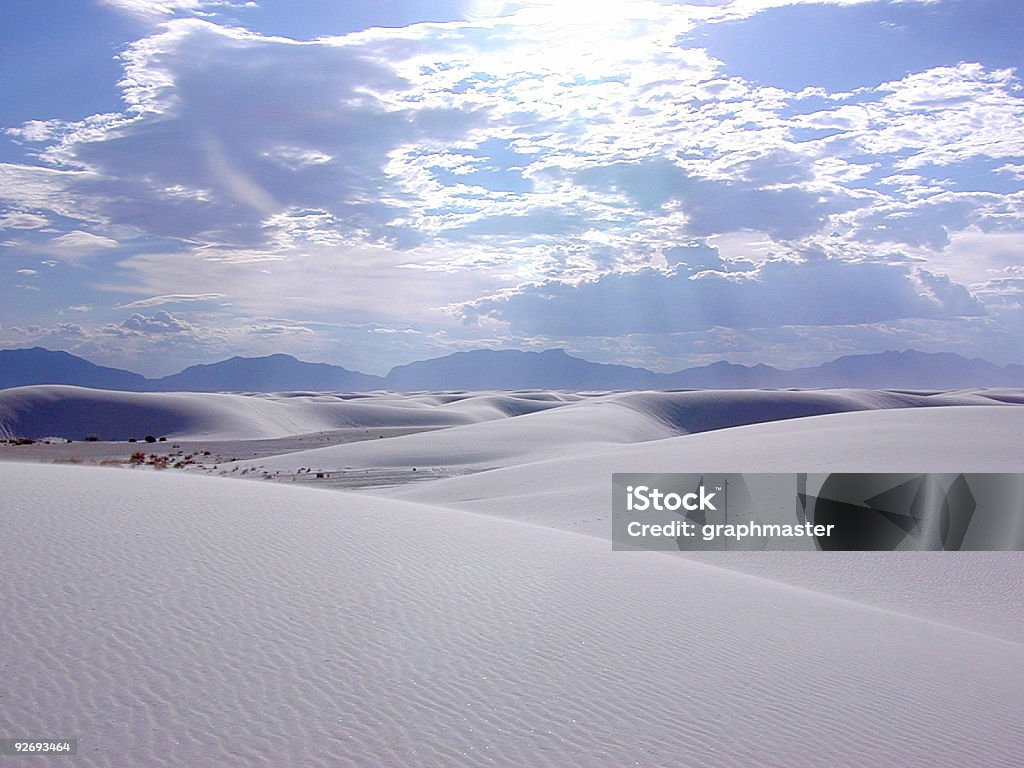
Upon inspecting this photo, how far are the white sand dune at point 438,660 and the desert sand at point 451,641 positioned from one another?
0.09 ft

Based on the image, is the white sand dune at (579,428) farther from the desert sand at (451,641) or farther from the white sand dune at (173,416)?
the desert sand at (451,641)

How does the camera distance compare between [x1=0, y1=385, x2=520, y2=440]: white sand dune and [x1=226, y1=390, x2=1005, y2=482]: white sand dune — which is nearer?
[x1=226, y1=390, x2=1005, y2=482]: white sand dune

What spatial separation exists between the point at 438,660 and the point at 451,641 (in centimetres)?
50

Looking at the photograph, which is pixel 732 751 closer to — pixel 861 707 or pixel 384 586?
pixel 861 707

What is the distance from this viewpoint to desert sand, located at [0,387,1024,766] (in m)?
4.94

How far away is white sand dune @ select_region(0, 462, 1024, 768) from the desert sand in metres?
0.03

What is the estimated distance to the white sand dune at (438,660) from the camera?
16.0 ft

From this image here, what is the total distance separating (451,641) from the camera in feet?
22.0
